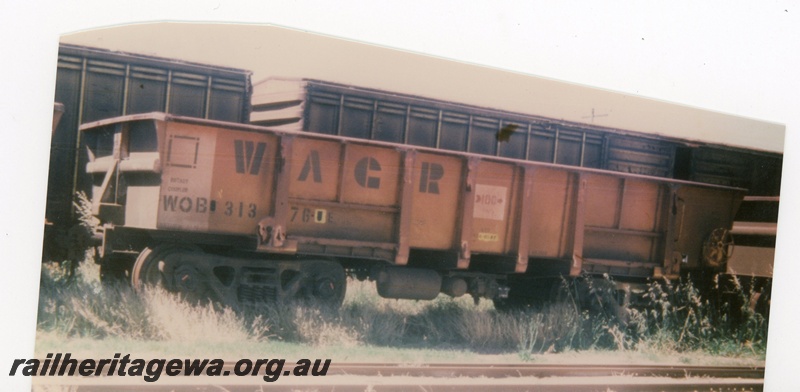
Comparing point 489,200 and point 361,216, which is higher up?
point 489,200

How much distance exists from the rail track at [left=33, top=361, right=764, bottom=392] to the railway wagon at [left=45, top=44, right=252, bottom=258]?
902 mm

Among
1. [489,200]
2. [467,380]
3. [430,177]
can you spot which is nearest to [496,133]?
[489,200]

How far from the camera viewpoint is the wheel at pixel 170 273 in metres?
4.15

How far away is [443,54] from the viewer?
16.0 ft

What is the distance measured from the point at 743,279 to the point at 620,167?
1464 millimetres

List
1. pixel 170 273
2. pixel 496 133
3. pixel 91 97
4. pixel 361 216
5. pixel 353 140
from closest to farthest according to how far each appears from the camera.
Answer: pixel 91 97, pixel 170 273, pixel 353 140, pixel 361 216, pixel 496 133

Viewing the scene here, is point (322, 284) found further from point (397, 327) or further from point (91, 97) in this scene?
point (91, 97)

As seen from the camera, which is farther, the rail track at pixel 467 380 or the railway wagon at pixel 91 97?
the rail track at pixel 467 380

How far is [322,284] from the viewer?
4.66 metres

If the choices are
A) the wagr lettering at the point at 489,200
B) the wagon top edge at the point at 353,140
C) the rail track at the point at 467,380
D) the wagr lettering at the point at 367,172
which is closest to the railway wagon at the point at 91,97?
the wagon top edge at the point at 353,140

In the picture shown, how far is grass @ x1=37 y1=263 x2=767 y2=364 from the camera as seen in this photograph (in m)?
4.05

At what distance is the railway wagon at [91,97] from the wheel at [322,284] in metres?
1.18

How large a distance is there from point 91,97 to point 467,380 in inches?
113

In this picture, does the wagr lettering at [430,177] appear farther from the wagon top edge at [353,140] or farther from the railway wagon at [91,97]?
the railway wagon at [91,97]
